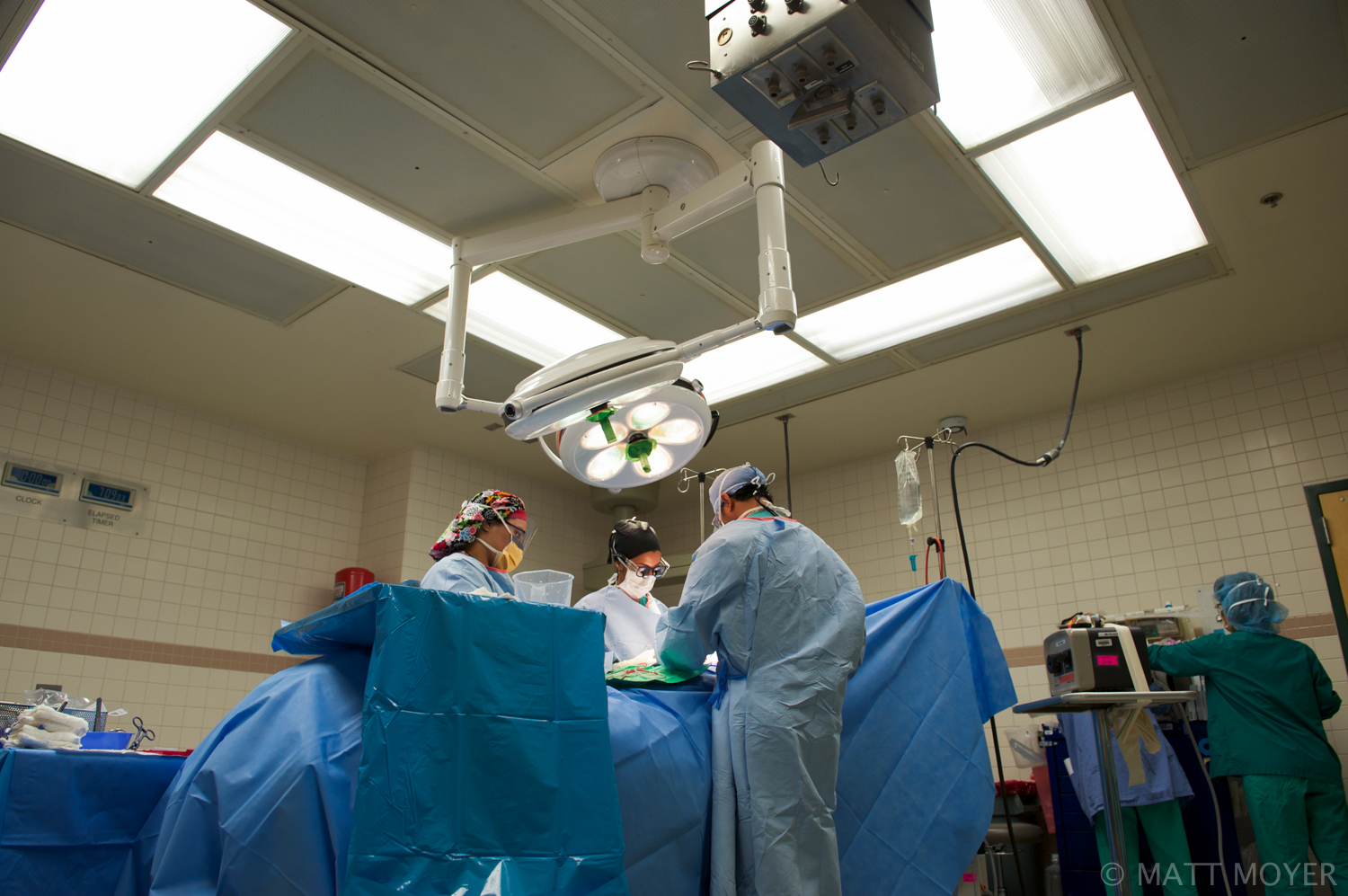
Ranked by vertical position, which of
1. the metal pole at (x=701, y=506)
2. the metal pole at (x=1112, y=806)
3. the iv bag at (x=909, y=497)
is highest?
the metal pole at (x=701, y=506)

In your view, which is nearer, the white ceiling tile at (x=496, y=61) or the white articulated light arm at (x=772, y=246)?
the white articulated light arm at (x=772, y=246)

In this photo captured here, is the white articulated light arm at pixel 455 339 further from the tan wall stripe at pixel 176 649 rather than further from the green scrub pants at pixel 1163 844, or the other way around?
the green scrub pants at pixel 1163 844

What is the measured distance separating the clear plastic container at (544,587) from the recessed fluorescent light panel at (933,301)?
217 cm

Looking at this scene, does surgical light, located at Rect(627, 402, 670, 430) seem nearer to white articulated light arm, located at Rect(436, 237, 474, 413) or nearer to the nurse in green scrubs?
white articulated light arm, located at Rect(436, 237, 474, 413)

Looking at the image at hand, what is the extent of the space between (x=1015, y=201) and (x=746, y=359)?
172 cm

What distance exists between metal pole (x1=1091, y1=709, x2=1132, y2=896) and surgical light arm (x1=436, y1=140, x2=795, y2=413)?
180cm

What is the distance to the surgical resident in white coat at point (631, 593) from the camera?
3.90m

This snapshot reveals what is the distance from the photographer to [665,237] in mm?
3301

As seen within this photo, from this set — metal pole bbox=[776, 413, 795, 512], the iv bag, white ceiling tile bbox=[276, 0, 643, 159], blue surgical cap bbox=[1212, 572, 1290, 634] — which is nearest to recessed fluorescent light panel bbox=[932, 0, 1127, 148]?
white ceiling tile bbox=[276, 0, 643, 159]

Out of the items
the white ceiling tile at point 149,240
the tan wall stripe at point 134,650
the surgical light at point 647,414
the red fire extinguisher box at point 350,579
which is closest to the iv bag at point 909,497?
the surgical light at point 647,414

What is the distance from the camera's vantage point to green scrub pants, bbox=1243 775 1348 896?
3.67m

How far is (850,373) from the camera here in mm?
5180

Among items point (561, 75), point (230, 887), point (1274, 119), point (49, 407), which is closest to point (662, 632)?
point (230, 887)

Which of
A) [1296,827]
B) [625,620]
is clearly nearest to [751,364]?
[625,620]
